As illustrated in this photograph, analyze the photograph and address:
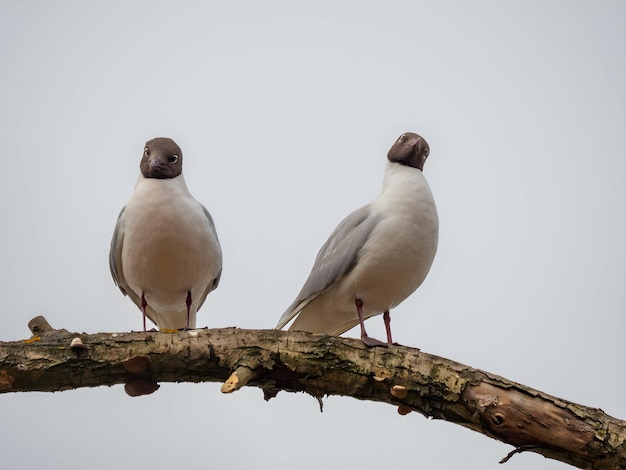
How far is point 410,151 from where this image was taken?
641cm

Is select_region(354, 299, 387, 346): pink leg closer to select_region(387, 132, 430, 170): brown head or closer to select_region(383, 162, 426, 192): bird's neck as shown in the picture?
select_region(383, 162, 426, 192): bird's neck

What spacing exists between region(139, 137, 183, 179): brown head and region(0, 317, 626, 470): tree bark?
1.48 m

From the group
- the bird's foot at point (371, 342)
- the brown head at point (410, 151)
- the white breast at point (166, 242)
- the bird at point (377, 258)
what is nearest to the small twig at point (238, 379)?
the bird's foot at point (371, 342)

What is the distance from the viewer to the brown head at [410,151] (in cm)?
642

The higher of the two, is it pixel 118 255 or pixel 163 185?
pixel 163 185

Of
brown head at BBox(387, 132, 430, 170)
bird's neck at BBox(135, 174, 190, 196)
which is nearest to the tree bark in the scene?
bird's neck at BBox(135, 174, 190, 196)

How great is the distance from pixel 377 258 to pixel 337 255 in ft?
1.11

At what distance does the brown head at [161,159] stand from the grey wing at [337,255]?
1237mm

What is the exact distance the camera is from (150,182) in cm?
618

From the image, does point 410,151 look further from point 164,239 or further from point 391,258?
point 164,239

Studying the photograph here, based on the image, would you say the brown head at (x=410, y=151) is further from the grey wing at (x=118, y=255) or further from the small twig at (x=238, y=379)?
the small twig at (x=238, y=379)

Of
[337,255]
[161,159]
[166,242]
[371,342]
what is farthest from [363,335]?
[161,159]

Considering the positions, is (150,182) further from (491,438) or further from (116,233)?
(491,438)

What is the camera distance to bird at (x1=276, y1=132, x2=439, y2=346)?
587 centimetres
